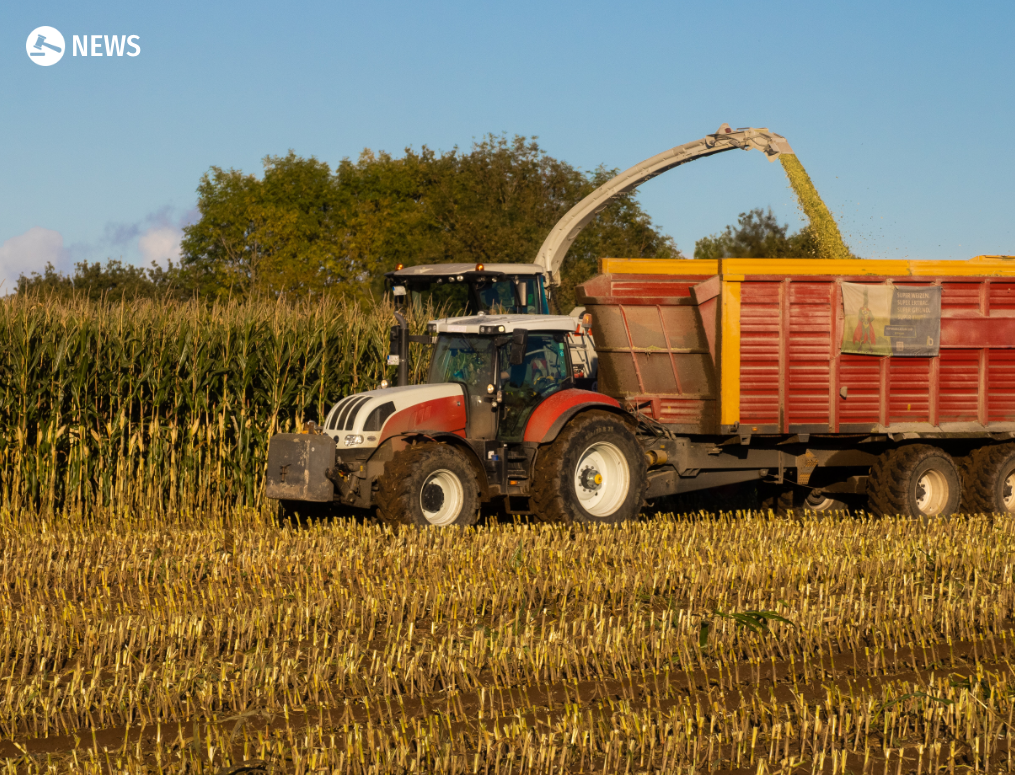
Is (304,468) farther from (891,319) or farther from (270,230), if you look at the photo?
(270,230)

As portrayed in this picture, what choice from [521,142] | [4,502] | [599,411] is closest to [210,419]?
[4,502]

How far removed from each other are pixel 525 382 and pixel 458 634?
4070 millimetres

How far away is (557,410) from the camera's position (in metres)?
9.84

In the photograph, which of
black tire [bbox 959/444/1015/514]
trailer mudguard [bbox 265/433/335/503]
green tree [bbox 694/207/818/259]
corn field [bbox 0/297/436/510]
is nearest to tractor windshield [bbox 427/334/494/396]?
trailer mudguard [bbox 265/433/335/503]

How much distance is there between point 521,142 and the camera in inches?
1937

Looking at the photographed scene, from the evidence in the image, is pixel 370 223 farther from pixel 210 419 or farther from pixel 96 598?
pixel 96 598

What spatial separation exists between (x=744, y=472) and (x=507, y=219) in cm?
3614

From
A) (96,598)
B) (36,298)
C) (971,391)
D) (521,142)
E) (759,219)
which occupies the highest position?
(521,142)

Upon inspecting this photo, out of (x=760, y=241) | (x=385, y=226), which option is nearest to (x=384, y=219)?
(x=385, y=226)

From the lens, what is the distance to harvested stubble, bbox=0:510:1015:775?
433 centimetres

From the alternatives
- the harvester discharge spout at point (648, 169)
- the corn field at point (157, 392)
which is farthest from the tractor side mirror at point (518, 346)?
the harvester discharge spout at point (648, 169)

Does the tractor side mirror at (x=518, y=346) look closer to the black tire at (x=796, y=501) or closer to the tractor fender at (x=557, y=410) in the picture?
the tractor fender at (x=557, y=410)

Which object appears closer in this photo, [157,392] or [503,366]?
[503,366]

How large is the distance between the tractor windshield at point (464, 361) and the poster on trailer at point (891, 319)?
3.45 meters
